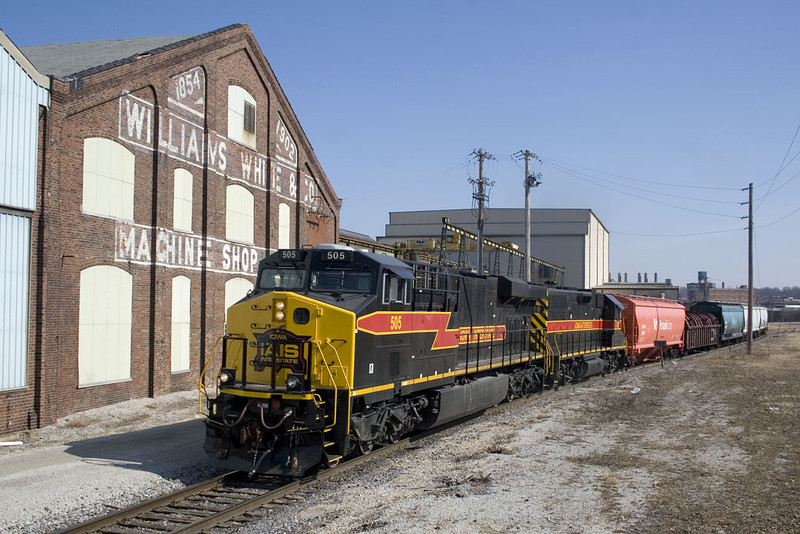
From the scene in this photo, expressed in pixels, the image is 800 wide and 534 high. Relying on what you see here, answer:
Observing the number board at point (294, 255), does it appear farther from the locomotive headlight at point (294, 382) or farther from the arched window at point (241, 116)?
the arched window at point (241, 116)

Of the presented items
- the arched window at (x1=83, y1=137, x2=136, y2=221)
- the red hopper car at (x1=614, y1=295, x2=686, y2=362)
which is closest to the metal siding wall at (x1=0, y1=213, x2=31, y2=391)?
the arched window at (x1=83, y1=137, x2=136, y2=221)

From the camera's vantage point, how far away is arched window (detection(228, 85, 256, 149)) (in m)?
22.9

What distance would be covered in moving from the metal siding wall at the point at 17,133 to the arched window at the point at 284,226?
1141cm

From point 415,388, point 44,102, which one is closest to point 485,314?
point 415,388

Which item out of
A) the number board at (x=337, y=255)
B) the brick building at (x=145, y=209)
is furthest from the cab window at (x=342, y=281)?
the brick building at (x=145, y=209)

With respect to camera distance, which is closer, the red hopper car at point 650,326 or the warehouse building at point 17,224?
the warehouse building at point 17,224

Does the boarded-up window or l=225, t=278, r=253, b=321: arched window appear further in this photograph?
the boarded-up window

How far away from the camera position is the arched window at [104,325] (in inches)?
661

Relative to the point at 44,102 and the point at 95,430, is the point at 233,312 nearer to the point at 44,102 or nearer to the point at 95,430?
the point at 95,430

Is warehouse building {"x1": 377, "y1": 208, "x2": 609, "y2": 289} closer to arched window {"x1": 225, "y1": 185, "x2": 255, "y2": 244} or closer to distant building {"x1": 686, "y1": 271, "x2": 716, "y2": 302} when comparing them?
arched window {"x1": 225, "y1": 185, "x2": 255, "y2": 244}

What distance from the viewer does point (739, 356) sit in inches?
1505

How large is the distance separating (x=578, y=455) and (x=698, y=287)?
14600 cm

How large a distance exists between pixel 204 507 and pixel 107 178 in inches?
444

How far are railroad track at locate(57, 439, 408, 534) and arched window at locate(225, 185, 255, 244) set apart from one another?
1327 centimetres
